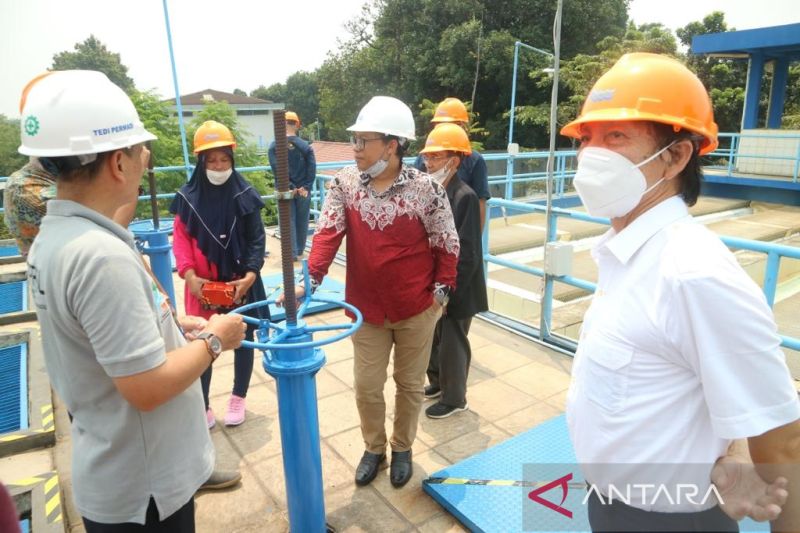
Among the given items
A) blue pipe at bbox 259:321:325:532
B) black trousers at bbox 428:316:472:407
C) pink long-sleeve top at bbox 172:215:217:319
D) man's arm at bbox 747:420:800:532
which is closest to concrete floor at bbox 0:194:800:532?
black trousers at bbox 428:316:472:407

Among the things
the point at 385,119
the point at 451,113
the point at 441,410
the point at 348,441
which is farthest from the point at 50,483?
the point at 451,113

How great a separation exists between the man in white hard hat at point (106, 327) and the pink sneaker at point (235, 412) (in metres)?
1.83

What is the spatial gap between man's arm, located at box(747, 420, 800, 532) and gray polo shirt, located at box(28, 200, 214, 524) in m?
1.32

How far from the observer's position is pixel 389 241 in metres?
2.54

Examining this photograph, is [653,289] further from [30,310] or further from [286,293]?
[30,310]

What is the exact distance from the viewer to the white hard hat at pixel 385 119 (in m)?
2.48

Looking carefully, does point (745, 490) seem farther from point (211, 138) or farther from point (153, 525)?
point (211, 138)

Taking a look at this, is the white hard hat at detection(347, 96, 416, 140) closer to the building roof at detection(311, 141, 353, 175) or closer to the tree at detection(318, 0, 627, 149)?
the building roof at detection(311, 141, 353, 175)

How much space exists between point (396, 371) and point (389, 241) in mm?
696

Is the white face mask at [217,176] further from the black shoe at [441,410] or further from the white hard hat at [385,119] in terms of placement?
the black shoe at [441,410]

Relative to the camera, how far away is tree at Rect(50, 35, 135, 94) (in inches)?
2159

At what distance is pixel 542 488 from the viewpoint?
8.48ft

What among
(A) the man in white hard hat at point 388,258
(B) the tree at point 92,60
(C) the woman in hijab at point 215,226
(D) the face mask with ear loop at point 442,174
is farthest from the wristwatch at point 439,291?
(B) the tree at point 92,60

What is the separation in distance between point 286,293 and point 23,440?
2.20m
